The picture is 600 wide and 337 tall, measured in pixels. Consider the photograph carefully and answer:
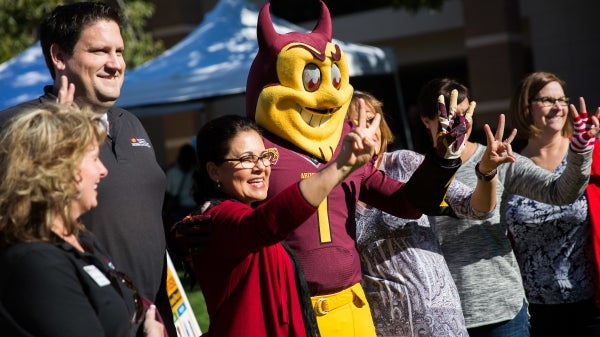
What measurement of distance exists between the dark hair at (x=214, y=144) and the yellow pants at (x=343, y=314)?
538 mm

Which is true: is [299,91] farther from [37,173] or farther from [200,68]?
[200,68]

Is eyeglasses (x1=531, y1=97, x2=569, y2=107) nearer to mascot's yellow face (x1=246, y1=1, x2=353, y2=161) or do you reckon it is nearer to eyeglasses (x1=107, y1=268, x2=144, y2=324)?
mascot's yellow face (x1=246, y1=1, x2=353, y2=161)

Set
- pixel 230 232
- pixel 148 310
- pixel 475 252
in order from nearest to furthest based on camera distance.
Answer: pixel 148 310 < pixel 230 232 < pixel 475 252

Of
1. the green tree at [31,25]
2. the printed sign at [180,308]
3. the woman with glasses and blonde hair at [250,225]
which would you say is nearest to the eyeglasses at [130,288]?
the woman with glasses and blonde hair at [250,225]

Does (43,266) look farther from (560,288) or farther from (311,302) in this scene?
(560,288)

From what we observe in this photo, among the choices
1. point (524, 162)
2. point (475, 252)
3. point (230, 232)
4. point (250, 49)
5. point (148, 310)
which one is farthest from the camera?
point (250, 49)

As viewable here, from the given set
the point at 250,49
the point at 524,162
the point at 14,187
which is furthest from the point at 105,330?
the point at 250,49

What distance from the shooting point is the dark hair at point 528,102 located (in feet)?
15.4

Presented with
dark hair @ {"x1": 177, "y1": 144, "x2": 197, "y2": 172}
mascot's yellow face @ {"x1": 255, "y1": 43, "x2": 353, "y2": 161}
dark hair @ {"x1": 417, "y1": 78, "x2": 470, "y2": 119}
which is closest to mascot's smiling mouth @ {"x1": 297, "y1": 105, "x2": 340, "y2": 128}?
mascot's yellow face @ {"x1": 255, "y1": 43, "x2": 353, "y2": 161}

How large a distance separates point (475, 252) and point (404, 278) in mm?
545

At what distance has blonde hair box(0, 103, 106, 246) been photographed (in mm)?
2191

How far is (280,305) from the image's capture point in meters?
3.00

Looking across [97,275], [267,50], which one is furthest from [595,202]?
[97,275]

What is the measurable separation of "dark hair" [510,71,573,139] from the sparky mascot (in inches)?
52.0
